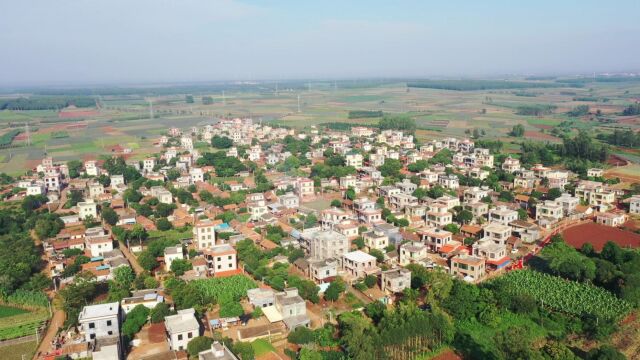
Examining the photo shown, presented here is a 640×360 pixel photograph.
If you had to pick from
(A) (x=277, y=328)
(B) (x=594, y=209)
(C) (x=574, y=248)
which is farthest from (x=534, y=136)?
(A) (x=277, y=328)

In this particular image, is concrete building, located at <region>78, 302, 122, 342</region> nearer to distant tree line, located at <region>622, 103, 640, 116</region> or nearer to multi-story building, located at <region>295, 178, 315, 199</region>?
multi-story building, located at <region>295, 178, 315, 199</region>

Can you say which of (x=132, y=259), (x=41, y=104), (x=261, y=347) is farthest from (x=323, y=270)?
(x=41, y=104)

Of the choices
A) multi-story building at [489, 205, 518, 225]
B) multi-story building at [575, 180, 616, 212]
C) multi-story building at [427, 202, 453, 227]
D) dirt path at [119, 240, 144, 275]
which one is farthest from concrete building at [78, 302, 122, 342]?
multi-story building at [575, 180, 616, 212]

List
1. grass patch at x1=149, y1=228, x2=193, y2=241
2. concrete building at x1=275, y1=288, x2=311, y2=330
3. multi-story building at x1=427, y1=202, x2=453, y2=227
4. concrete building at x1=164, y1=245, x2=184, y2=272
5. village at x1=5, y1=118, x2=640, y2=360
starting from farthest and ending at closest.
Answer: multi-story building at x1=427, y1=202, x2=453, y2=227
grass patch at x1=149, y1=228, x2=193, y2=241
concrete building at x1=164, y1=245, x2=184, y2=272
village at x1=5, y1=118, x2=640, y2=360
concrete building at x1=275, y1=288, x2=311, y2=330

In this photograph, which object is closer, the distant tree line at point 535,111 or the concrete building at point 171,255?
the concrete building at point 171,255

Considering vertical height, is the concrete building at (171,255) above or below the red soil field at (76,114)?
below

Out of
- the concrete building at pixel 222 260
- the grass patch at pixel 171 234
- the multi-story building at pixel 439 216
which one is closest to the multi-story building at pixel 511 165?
the multi-story building at pixel 439 216

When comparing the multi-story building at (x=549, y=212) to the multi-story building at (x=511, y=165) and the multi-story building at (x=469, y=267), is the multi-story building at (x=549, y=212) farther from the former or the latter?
the multi-story building at (x=511, y=165)
